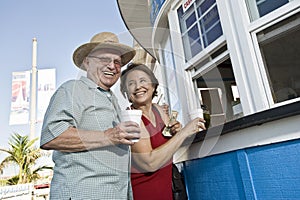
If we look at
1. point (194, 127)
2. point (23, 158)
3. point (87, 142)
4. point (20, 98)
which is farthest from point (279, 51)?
point (20, 98)

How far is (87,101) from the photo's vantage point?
39.5 inches

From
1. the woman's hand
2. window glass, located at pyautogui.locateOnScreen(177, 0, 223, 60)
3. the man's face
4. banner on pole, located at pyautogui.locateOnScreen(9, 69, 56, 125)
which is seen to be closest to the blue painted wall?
the woman's hand

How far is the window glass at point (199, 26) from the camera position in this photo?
5.98ft

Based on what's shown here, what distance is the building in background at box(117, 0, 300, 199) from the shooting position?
37.8 inches

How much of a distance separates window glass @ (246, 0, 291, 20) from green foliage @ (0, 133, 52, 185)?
1184 centimetres

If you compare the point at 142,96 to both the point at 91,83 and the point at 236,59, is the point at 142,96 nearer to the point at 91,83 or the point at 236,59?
the point at 91,83

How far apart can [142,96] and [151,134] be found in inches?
7.9

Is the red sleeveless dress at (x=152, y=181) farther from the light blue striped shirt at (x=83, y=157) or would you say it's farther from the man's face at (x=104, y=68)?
the man's face at (x=104, y=68)

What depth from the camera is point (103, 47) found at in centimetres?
116

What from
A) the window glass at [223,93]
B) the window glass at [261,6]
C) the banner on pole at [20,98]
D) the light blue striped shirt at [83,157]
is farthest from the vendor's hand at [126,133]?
the banner on pole at [20,98]

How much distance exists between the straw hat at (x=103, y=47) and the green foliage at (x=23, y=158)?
11.5 meters

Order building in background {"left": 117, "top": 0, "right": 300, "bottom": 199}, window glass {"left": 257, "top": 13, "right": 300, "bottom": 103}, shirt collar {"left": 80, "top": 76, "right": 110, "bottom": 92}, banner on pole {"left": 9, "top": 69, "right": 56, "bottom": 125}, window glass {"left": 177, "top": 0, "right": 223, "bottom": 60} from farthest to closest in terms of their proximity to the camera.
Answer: banner on pole {"left": 9, "top": 69, "right": 56, "bottom": 125} < window glass {"left": 177, "top": 0, "right": 223, "bottom": 60} < window glass {"left": 257, "top": 13, "right": 300, "bottom": 103} < shirt collar {"left": 80, "top": 76, "right": 110, "bottom": 92} < building in background {"left": 117, "top": 0, "right": 300, "bottom": 199}

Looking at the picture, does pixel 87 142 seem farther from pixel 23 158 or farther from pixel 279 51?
pixel 23 158

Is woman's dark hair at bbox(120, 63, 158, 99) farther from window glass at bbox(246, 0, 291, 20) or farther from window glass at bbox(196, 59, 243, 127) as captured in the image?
window glass at bbox(246, 0, 291, 20)
